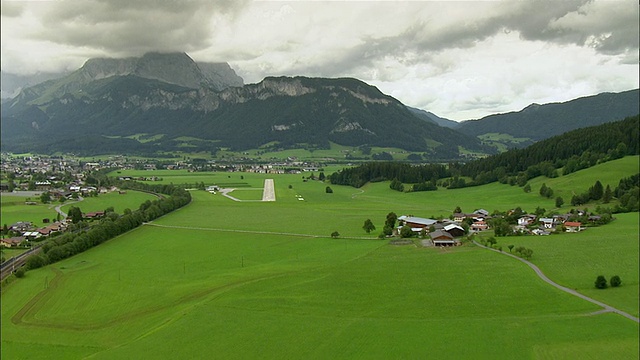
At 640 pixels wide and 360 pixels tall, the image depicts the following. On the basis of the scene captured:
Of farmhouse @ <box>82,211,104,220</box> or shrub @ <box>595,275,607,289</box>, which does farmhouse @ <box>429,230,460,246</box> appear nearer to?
shrub @ <box>595,275,607,289</box>

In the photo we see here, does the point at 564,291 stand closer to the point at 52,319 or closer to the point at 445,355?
the point at 445,355

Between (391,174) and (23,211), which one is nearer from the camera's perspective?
(23,211)

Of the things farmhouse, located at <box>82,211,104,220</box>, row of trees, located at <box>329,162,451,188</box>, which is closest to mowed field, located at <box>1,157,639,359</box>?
farmhouse, located at <box>82,211,104,220</box>

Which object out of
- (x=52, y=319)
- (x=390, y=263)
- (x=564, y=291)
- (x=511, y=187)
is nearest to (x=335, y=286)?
(x=390, y=263)

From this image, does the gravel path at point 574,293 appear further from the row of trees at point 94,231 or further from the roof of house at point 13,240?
the roof of house at point 13,240

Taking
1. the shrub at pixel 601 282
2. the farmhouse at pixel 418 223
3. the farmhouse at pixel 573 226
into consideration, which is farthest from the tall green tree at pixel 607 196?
the shrub at pixel 601 282

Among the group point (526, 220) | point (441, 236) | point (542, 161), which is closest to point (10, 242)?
point (441, 236)

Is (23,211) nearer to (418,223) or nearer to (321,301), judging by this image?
(418,223)
